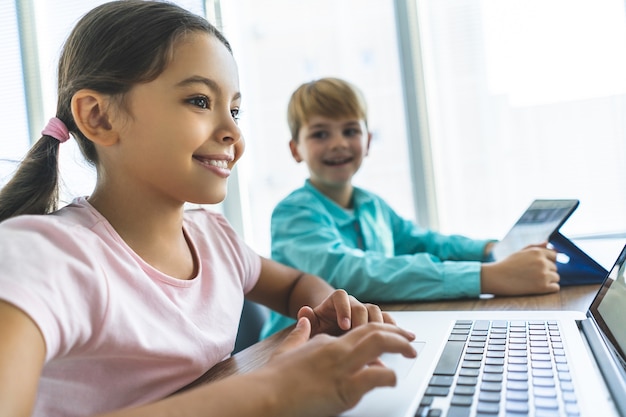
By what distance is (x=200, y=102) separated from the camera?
29.0 inches

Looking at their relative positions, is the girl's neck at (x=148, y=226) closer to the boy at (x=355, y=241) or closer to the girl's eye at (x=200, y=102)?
the girl's eye at (x=200, y=102)

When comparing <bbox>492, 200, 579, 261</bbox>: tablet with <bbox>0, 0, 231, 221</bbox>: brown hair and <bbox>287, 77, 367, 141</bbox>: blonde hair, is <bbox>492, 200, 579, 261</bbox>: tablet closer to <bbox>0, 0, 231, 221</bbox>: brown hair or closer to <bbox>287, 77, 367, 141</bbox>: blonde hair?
<bbox>287, 77, 367, 141</bbox>: blonde hair

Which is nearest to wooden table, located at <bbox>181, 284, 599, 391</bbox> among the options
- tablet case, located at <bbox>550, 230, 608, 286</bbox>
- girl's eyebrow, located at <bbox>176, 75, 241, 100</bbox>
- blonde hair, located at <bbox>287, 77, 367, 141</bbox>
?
tablet case, located at <bbox>550, 230, 608, 286</bbox>

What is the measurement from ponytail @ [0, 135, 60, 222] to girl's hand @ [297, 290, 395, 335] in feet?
1.29

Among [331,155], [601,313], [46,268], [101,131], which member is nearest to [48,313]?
[46,268]

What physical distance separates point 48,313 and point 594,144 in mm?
1977

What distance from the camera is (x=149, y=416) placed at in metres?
0.44

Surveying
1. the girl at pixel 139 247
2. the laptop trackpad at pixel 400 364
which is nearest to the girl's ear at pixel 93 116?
the girl at pixel 139 247

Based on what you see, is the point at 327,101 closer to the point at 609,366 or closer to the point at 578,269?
the point at 578,269

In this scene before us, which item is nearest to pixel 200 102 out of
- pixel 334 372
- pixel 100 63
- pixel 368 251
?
pixel 100 63

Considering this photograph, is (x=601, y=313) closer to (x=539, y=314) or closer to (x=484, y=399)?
(x=539, y=314)

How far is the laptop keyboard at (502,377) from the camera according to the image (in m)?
0.45

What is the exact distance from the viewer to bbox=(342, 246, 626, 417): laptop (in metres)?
0.46

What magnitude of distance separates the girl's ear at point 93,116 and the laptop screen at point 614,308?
0.66 metres
